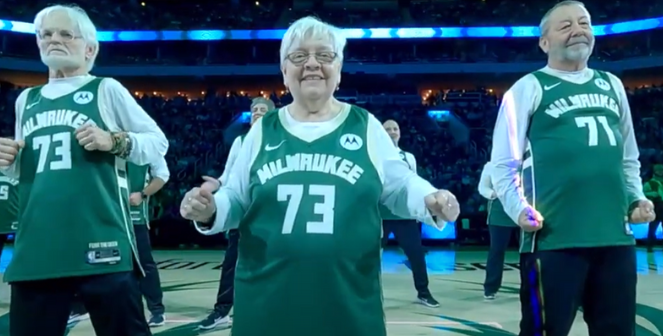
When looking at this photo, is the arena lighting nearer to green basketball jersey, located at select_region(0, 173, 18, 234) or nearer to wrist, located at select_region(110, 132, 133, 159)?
green basketball jersey, located at select_region(0, 173, 18, 234)

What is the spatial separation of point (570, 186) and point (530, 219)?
22 cm

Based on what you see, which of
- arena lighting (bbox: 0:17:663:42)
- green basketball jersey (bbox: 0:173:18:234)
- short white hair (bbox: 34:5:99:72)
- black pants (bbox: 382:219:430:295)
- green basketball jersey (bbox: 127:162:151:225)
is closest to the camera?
short white hair (bbox: 34:5:99:72)

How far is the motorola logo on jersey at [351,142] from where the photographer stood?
6.24 ft

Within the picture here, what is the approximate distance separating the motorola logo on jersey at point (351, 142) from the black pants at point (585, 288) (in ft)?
3.64

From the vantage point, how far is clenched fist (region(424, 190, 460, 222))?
5.69 ft

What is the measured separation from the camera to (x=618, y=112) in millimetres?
2717

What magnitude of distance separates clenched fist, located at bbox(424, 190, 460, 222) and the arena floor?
292 cm

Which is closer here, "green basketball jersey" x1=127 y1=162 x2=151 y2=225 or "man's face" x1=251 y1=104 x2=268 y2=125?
"man's face" x1=251 y1=104 x2=268 y2=125

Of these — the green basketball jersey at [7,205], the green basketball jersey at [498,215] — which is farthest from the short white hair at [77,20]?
the green basketball jersey at [498,215]

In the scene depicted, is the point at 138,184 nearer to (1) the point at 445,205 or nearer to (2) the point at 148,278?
(2) the point at 148,278

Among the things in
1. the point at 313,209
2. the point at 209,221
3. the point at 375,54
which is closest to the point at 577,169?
the point at 313,209

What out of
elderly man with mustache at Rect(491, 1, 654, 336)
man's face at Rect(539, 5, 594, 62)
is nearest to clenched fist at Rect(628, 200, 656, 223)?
elderly man with mustache at Rect(491, 1, 654, 336)

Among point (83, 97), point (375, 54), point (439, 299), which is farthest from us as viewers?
point (375, 54)

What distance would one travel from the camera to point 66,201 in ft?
7.70
